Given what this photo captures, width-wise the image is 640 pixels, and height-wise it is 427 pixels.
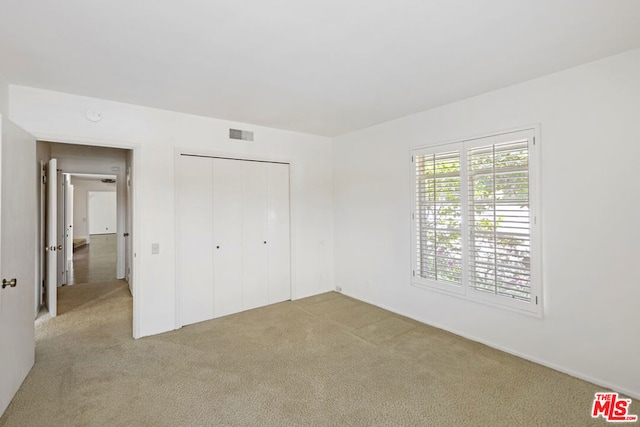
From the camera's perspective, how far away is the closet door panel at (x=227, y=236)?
12.8ft

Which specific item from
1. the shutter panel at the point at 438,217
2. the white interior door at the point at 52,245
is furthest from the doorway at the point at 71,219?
the shutter panel at the point at 438,217

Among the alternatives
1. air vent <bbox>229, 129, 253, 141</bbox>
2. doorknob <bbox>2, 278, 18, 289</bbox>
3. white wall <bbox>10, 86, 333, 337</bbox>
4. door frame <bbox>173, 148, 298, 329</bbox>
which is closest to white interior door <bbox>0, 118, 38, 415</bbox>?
doorknob <bbox>2, 278, 18, 289</bbox>

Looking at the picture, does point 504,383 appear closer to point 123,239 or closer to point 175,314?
point 175,314

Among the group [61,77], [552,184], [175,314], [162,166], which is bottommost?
[175,314]

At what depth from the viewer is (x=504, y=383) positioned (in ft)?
7.91

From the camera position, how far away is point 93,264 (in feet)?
24.6

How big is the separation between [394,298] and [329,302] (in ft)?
3.23

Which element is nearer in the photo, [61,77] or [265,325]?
[61,77]

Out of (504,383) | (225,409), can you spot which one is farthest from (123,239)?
(504,383)

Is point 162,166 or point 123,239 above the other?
point 162,166

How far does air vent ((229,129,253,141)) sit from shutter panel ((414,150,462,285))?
7.36 feet

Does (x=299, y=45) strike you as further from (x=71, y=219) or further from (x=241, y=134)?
(x=71, y=219)

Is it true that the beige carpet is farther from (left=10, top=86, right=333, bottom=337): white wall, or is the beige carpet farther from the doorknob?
the doorknob

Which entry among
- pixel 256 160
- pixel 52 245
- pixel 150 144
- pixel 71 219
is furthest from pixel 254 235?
pixel 71 219
